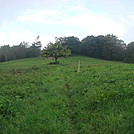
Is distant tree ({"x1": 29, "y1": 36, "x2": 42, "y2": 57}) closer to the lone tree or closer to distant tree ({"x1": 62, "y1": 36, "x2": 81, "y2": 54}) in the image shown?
distant tree ({"x1": 62, "y1": 36, "x2": 81, "y2": 54})

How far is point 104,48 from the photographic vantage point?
2608 inches

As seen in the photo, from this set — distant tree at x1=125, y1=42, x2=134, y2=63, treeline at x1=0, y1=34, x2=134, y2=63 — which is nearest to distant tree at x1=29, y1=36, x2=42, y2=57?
→ treeline at x1=0, y1=34, x2=134, y2=63

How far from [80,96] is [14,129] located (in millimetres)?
3268

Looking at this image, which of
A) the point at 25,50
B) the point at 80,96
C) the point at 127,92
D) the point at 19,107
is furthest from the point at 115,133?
the point at 25,50

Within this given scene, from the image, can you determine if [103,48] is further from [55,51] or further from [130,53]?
[55,51]

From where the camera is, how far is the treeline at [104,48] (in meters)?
62.8

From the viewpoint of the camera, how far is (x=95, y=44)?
69.0 meters

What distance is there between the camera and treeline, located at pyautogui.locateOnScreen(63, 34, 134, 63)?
62.8 meters

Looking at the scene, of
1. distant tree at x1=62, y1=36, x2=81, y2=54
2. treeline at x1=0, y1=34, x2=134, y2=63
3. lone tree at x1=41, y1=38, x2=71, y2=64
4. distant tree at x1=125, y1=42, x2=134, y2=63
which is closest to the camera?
lone tree at x1=41, y1=38, x2=71, y2=64

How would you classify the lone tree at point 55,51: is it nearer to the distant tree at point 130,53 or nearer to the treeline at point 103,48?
the treeline at point 103,48

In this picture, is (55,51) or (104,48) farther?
A: (104,48)

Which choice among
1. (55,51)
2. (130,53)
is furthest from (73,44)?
(55,51)

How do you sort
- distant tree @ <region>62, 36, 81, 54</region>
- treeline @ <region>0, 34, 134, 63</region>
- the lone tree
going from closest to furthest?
the lone tree, treeline @ <region>0, 34, 134, 63</region>, distant tree @ <region>62, 36, 81, 54</region>

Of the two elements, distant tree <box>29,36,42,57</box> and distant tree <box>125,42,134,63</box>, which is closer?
distant tree <box>125,42,134,63</box>
